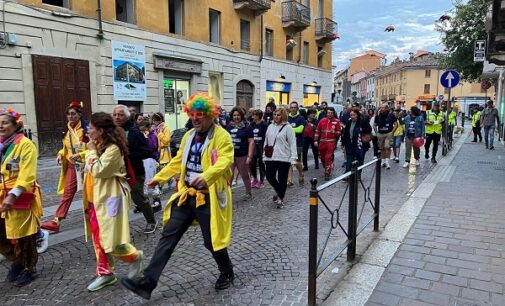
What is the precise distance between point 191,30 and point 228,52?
295 centimetres

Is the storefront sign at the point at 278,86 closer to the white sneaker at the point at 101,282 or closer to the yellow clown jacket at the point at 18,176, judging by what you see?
the yellow clown jacket at the point at 18,176

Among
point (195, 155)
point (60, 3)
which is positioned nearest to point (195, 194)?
point (195, 155)

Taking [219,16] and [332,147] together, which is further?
[219,16]

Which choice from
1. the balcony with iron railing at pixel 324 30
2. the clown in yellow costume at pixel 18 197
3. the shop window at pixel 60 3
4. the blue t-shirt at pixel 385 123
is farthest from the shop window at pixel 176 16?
the clown in yellow costume at pixel 18 197

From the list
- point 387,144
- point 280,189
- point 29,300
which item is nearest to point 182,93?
point 387,144

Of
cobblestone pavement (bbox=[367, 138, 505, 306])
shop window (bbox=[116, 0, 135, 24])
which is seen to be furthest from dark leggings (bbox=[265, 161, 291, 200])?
shop window (bbox=[116, 0, 135, 24])

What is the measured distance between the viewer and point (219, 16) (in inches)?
792

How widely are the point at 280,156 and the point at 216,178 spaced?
145 inches

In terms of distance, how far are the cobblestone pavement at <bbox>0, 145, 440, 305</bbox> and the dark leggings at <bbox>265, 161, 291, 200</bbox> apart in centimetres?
49

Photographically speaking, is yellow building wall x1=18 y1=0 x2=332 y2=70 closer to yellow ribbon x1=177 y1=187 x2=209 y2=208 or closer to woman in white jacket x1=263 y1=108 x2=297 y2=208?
woman in white jacket x1=263 y1=108 x2=297 y2=208

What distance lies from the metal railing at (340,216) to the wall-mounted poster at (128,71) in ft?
39.0

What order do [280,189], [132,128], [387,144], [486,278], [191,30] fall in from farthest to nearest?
[191,30] < [387,144] < [280,189] < [132,128] < [486,278]

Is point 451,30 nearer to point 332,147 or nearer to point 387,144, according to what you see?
point 387,144

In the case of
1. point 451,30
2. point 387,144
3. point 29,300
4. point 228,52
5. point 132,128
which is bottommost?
point 29,300
